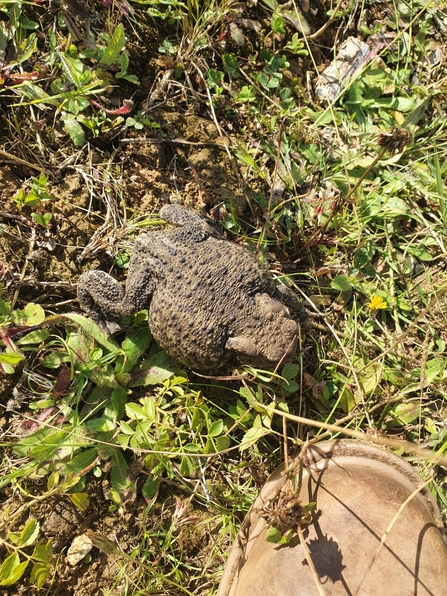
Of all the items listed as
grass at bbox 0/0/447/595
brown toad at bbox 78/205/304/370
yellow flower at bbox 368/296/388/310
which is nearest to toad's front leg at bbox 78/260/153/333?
brown toad at bbox 78/205/304/370

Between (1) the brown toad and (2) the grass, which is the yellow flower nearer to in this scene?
(2) the grass

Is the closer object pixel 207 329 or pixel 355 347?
pixel 207 329

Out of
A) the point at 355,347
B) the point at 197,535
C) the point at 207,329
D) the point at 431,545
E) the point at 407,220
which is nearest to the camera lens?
the point at 431,545

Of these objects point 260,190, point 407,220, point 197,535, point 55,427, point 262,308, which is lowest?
point 197,535

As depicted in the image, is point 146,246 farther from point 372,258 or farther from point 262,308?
point 372,258

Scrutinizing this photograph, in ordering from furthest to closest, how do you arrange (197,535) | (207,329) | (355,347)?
(355,347), (197,535), (207,329)

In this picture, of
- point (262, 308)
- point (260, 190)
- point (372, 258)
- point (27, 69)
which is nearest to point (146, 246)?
point (262, 308)

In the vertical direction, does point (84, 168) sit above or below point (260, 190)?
below
